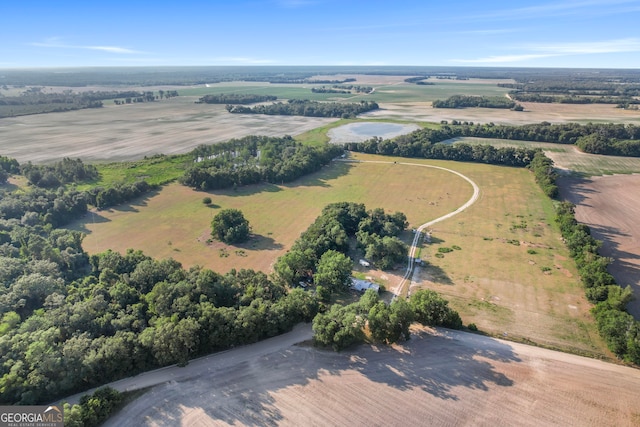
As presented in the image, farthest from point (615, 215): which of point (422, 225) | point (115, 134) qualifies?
point (115, 134)

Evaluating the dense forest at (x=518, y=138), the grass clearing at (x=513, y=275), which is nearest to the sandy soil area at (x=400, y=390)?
the grass clearing at (x=513, y=275)

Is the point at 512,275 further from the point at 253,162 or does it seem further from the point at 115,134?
the point at 115,134

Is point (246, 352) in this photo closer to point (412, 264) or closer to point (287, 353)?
point (287, 353)

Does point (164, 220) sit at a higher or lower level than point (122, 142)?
lower

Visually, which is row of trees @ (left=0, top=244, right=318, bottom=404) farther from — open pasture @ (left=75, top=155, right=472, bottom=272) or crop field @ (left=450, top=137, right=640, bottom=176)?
crop field @ (left=450, top=137, right=640, bottom=176)

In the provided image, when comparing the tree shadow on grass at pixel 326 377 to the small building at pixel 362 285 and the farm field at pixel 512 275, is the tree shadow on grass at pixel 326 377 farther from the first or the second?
the small building at pixel 362 285

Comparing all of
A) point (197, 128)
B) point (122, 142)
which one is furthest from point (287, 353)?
point (197, 128)

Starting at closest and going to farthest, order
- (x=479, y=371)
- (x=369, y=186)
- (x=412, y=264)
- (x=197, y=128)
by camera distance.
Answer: (x=479, y=371)
(x=412, y=264)
(x=369, y=186)
(x=197, y=128)

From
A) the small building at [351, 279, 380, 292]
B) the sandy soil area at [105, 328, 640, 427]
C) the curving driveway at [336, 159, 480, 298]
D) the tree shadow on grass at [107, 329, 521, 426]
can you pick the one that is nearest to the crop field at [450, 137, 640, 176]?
the curving driveway at [336, 159, 480, 298]
